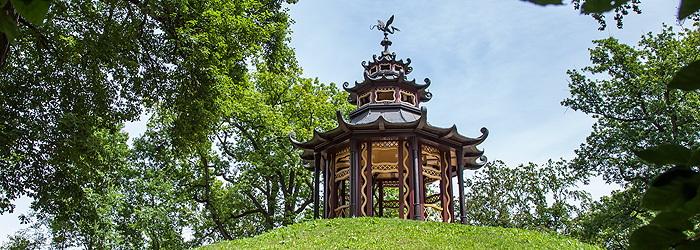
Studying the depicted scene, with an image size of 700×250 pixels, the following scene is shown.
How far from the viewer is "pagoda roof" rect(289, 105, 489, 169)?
38.2ft

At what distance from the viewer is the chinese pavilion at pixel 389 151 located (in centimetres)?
1170

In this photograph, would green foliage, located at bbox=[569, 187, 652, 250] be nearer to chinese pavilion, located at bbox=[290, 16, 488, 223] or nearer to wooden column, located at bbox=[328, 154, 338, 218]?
chinese pavilion, located at bbox=[290, 16, 488, 223]

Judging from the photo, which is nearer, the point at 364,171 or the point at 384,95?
the point at 364,171

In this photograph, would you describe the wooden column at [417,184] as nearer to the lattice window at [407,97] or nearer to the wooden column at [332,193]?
the wooden column at [332,193]

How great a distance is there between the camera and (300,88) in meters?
21.1

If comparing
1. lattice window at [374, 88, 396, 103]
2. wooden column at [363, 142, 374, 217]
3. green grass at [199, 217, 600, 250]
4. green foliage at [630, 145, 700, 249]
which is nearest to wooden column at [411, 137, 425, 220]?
green grass at [199, 217, 600, 250]

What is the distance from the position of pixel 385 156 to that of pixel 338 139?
259 centimetres

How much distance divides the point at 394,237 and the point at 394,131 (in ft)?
12.3

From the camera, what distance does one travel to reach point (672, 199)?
2.26ft

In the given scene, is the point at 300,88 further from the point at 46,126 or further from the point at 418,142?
the point at 46,126

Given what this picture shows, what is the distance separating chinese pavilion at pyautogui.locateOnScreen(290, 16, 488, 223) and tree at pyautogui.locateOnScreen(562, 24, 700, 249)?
706 centimetres

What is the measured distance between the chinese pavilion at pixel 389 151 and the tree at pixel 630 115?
7057 mm

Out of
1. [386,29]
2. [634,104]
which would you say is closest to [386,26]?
[386,29]

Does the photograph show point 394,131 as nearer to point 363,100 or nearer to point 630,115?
point 363,100
